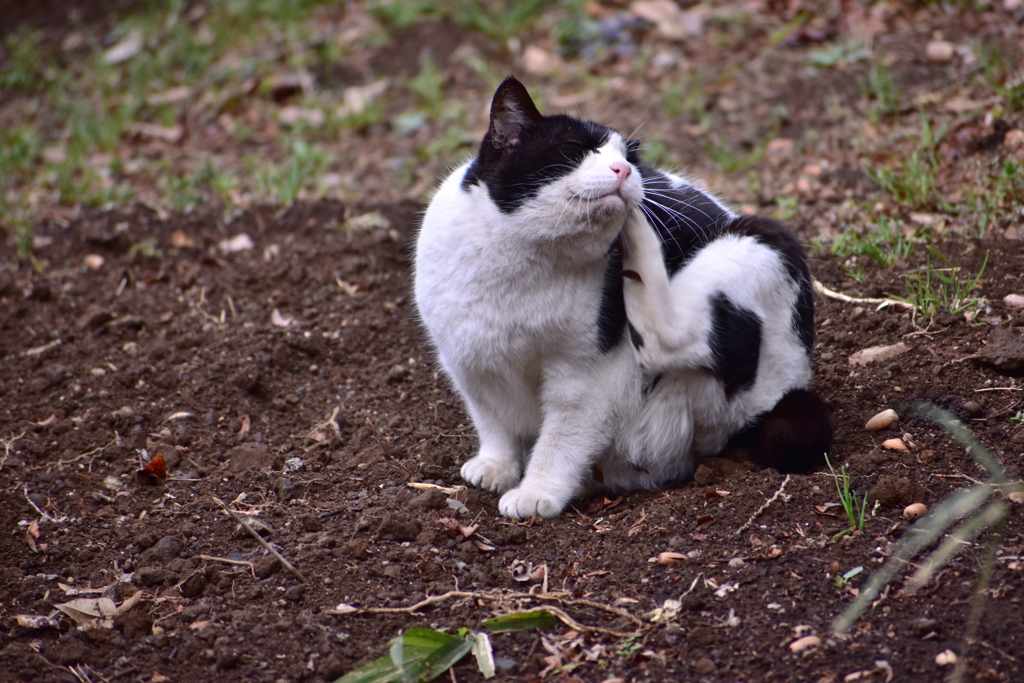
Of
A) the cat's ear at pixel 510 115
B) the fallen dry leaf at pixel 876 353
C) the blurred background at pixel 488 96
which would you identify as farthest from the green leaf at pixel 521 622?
the blurred background at pixel 488 96

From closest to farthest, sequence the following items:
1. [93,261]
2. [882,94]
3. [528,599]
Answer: [528,599]
[93,261]
[882,94]

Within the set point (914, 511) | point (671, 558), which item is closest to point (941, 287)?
point (914, 511)

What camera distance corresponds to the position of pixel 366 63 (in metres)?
6.46

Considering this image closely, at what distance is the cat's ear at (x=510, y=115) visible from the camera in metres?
2.51

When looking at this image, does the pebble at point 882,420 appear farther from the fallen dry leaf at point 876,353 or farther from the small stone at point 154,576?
the small stone at point 154,576

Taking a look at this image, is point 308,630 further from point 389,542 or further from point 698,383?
point 698,383

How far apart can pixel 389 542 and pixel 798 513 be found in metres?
1.16

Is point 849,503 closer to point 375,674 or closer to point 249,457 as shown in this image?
point 375,674

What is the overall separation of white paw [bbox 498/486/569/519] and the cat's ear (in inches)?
41.8

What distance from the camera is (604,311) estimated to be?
8.56ft

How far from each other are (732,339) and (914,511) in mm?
675

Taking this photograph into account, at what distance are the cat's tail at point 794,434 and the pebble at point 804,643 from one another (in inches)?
28.0

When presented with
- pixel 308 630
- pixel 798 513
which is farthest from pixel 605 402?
pixel 308 630

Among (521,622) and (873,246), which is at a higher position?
(873,246)
